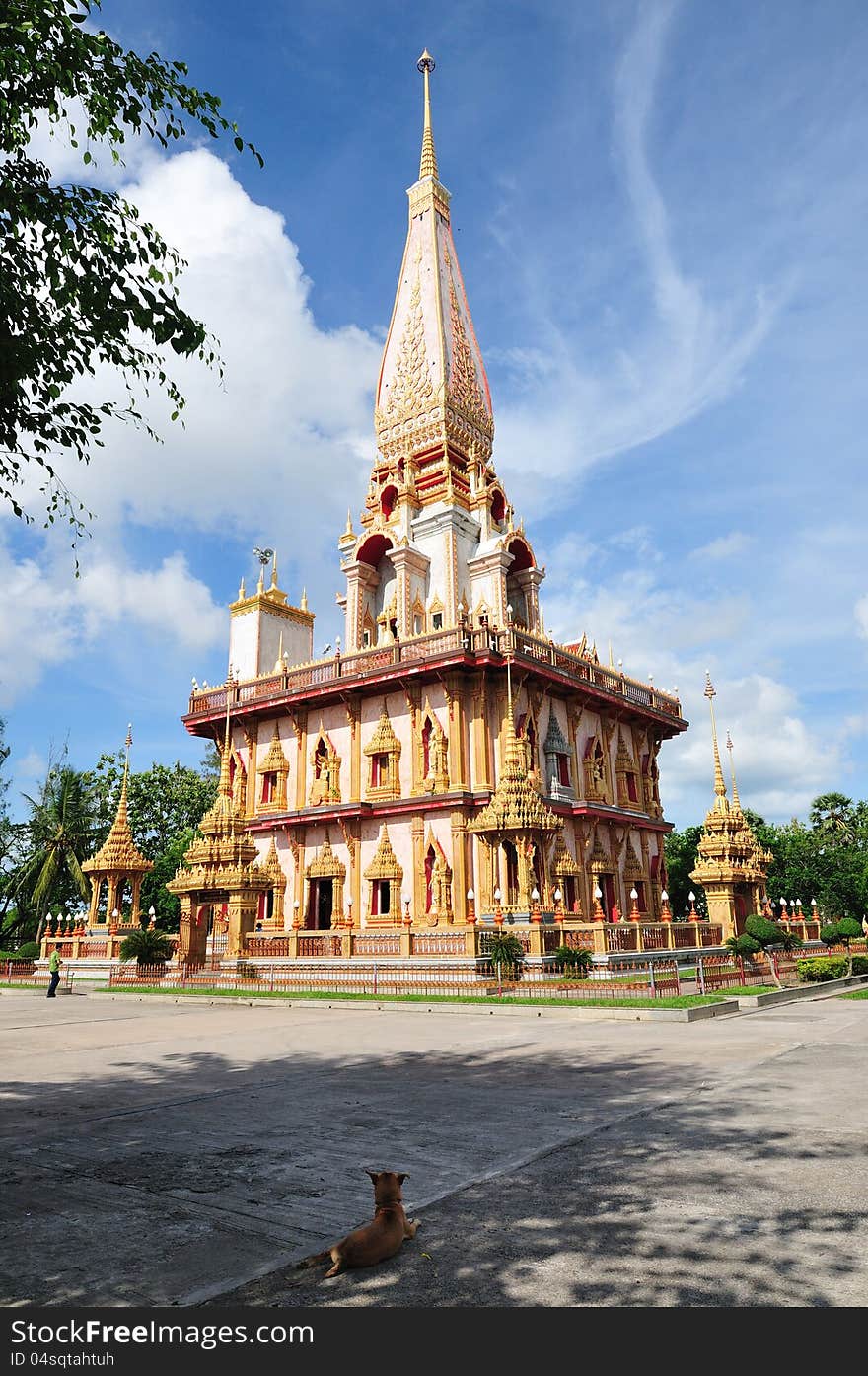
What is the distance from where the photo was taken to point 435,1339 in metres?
3.68

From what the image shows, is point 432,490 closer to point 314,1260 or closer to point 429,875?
point 429,875

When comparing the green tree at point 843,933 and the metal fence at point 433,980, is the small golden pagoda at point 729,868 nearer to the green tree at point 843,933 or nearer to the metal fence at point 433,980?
the green tree at point 843,933

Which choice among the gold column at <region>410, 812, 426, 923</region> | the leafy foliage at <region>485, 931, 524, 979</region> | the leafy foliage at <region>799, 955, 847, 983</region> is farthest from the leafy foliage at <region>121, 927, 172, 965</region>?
the leafy foliage at <region>799, 955, 847, 983</region>

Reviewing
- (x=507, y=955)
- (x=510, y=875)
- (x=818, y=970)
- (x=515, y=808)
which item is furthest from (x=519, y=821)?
(x=818, y=970)

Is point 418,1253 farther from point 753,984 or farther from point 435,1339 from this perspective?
point 753,984

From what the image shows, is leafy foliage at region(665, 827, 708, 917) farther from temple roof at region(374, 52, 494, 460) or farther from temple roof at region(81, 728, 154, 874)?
temple roof at region(81, 728, 154, 874)

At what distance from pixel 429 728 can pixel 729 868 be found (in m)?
11.4

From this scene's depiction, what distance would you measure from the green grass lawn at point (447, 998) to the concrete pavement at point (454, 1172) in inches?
212

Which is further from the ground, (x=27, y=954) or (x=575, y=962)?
(x=27, y=954)

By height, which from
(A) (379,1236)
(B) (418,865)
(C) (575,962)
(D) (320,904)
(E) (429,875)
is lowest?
(A) (379,1236)

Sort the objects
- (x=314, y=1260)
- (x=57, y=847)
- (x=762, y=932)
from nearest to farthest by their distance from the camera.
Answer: (x=314, y=1260), (x=762, y=932), (x=57, y=847)

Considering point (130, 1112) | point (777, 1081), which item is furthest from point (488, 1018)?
point (130, 1112)

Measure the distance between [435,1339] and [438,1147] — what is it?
3.46 metres

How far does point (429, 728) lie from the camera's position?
3288 cm
